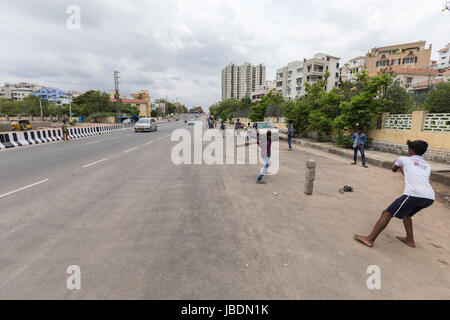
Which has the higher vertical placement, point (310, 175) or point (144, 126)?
point (144, 126)

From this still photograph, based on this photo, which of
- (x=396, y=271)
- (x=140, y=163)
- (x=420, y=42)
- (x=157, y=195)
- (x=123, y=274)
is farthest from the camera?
(x=420, y=42)

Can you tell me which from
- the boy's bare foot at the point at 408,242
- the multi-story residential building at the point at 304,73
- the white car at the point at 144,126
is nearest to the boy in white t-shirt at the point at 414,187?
the boy's bare foot at the point at 408,242

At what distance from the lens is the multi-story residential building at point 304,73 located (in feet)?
199

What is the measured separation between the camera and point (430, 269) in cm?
304

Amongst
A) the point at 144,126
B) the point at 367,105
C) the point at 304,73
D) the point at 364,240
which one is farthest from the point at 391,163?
the point at 304,73

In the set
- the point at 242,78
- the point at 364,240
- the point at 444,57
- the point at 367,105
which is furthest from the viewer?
the point at 242,78

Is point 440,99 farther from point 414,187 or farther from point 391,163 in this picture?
point 414,187

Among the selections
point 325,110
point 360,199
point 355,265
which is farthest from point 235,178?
point 325,110

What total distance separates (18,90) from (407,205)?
185068 mm

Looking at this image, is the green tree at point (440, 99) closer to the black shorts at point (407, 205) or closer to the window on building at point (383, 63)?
the black shorts at point (407, 205)

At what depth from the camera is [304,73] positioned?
61.6 metres

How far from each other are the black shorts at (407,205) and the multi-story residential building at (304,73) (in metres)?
58.7
